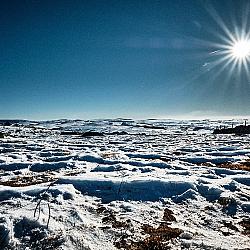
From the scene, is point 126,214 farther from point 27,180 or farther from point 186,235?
point 27,180

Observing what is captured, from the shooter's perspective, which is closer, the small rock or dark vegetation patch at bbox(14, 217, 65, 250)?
dark vegetation patch at bbox(14, 217, 65, 250)

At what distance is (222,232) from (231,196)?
311 centimetres

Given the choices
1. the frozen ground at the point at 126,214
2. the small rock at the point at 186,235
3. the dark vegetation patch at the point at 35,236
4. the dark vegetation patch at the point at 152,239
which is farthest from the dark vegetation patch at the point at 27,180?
the small rock at the point at 186,235

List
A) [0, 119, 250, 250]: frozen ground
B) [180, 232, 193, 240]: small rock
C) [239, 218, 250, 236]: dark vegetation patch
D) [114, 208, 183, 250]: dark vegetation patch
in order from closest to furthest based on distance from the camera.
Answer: [114, 208, 183, 250]: dark vegetation patch
[0, 119, 250, 250]: frozen ground
[180, 232, 193, 240]: small rock
[239, 218, 250, 236]: dark vegetation patch

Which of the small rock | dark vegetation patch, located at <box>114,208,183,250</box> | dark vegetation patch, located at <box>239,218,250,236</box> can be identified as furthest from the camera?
dark vegetation patch, located at <box>239,218,250,236</box>

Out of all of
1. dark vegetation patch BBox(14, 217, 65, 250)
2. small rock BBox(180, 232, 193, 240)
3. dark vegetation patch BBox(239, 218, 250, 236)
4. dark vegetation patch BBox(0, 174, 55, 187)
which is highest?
dark vegetation patch BBox(14, 217, 65, 250)

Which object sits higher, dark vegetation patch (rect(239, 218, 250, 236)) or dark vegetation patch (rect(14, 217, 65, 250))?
dark vegetation patch (rect(14, 217, 65, 250))

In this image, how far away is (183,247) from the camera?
696cm

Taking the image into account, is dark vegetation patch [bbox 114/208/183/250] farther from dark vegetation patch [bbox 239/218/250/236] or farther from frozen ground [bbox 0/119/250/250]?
dark vegetation patch [bbox 239/218/250/236]

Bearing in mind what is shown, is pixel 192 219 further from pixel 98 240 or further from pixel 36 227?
pixel 36 227

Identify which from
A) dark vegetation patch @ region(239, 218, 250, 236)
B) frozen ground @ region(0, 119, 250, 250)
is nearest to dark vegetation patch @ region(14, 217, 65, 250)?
frozen ground @ region(0, 119, 250, 250)

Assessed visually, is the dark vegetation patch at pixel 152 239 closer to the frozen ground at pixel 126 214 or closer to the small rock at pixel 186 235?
the frozen ground at pixel 126 214

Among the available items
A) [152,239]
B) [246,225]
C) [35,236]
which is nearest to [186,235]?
[152,239]

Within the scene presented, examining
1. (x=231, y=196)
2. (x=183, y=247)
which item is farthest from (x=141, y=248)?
(x=231, y=196)
